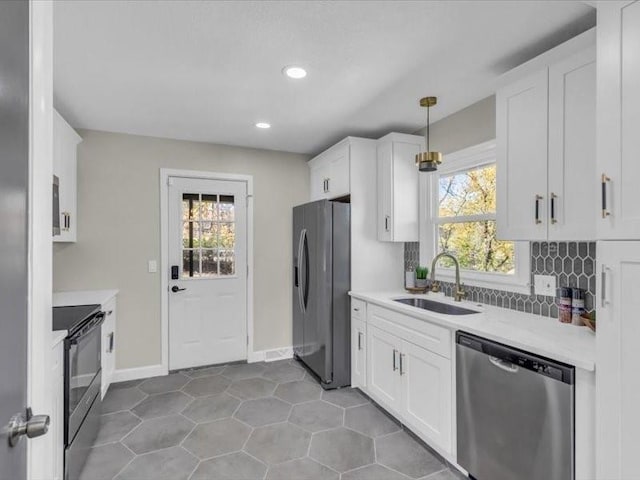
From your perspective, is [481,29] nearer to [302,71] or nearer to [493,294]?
[302,71]

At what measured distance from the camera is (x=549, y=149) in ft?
6.29

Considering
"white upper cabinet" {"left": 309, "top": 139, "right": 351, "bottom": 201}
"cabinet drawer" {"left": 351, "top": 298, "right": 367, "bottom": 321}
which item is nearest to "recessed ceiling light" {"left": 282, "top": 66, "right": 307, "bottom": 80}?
"white upper cabinet" {"left": 309, "top": 139, "right": 351, "bottom": 201}

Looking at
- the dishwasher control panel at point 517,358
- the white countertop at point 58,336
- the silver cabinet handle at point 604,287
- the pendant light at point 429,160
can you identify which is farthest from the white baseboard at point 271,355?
the silver cabinet handle at point 604,287

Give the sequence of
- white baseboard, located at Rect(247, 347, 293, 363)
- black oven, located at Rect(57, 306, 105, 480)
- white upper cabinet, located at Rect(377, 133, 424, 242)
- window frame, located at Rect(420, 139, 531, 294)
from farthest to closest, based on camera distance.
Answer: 1. white baseboard, located at Rect(247, 347, 293, 363)
2. white upper cabinet, located at Rect(377, 133, 424, 242)
3. window frame, located at Rect(420, 139, 531, 294)
4. black oven, located at Rect(57, 306, 105, 480)

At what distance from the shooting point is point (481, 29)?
183 cm

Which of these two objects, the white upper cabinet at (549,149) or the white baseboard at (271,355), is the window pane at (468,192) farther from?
the white baseboard at (271,355)

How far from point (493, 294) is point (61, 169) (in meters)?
3.45

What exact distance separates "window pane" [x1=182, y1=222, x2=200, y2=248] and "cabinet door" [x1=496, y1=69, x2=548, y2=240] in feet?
9.57

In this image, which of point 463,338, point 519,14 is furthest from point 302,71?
point 463,338

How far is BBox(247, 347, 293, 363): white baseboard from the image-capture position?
4023 millimetres

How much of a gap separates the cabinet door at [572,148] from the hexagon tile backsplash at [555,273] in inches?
13.2

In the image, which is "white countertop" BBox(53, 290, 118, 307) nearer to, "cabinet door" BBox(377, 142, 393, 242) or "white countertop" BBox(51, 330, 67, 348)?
"white countertop" BBox(51, 330, 67, 348)

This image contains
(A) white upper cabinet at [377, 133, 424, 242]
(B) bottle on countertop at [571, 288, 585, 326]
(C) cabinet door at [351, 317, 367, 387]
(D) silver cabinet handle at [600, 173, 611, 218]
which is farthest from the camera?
(A) white upper cabinet at [377, 133, 424, 242]

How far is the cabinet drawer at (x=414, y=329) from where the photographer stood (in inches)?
86.0
